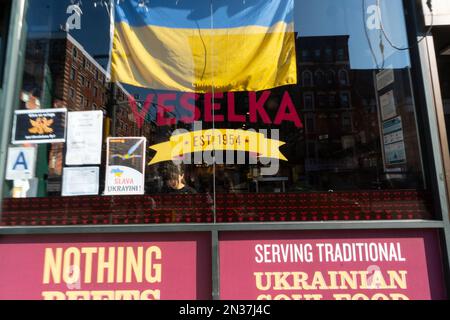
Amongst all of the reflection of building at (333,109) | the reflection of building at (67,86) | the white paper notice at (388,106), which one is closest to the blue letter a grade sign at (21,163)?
the reflection of building at (67,86)

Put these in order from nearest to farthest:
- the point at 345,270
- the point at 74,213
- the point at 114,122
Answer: the point at 345,270
the point at 74,213
the point at 114,122

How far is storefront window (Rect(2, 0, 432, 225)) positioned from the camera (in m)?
→ 3.46

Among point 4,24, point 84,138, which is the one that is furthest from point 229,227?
point 4,24

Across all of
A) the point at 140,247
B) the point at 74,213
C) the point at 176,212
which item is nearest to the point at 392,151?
the point at 176,212

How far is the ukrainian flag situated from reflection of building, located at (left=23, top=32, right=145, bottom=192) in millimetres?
222

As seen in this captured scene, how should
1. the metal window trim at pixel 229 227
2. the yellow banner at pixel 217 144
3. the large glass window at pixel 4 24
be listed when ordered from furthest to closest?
the large glass window at pixel 4 24, the yellow banner at pixel 217 144, the metal window trim at pixel 229 227

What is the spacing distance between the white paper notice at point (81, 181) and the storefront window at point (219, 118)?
0.01 m

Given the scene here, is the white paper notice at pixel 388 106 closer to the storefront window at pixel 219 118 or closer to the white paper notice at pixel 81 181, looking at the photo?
the storefront window at pixel 219 118

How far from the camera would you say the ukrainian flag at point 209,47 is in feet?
11.9

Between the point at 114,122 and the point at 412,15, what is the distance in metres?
3.14

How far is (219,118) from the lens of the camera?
3.63 m

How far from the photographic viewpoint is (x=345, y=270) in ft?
10.6

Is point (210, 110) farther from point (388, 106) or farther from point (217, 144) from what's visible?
point (388, 106)

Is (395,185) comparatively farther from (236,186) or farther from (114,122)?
(114,122)
